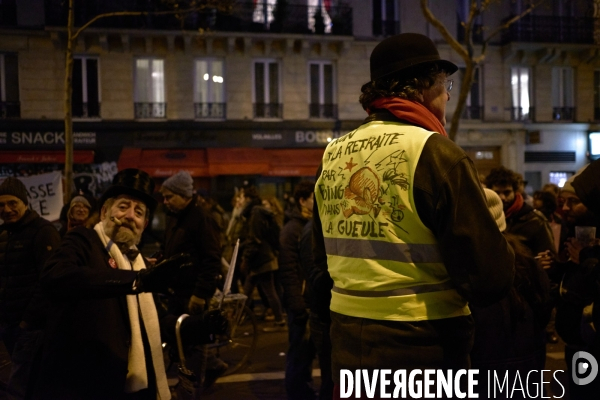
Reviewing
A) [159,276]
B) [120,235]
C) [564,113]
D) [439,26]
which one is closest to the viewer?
[159,276]

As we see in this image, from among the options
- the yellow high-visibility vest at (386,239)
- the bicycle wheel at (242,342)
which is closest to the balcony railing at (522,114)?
the bicycle wheel at (242,342)

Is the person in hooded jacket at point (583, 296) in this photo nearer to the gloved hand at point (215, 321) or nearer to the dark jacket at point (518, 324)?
the dark jacket at point (518, 324)

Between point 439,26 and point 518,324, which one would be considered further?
point 439,26

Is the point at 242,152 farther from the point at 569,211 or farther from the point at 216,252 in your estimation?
the point at 569,211

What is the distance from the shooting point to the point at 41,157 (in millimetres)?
19750

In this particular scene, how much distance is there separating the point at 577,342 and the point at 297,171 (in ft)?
57.1

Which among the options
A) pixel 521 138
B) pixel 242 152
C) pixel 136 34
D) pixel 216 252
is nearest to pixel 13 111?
pixel 136 34

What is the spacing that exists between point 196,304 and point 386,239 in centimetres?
383

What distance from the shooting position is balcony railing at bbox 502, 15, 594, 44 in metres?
23.0

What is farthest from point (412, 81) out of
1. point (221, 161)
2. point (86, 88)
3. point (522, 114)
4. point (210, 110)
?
point (522, 114)

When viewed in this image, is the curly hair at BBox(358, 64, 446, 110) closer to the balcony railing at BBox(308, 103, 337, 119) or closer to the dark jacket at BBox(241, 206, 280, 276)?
the dark jacket at BBox(241, 206, 280, 276)

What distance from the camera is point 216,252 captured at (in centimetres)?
564

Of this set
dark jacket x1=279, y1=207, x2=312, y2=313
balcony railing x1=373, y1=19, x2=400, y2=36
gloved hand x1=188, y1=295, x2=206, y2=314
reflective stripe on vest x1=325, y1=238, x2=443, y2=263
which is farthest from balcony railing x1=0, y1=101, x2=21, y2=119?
reflective stripe on vest x1=325, y1=238, x2=443, y2=263

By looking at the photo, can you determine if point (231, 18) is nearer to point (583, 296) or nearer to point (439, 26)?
point (439, 26)
